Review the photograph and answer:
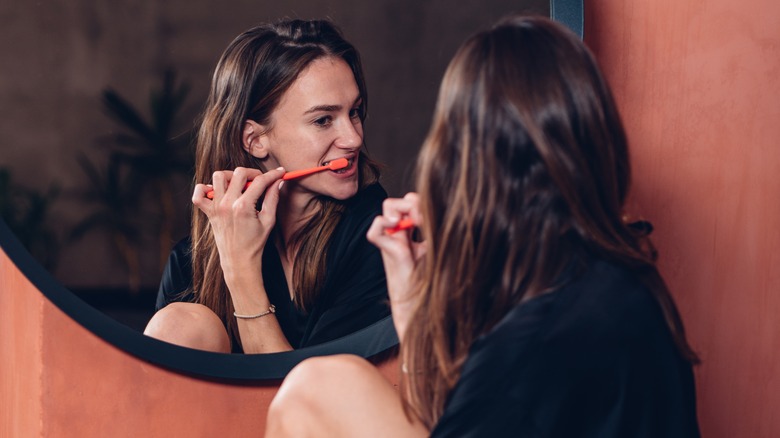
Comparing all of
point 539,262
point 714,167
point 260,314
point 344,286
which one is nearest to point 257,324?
point 260,314

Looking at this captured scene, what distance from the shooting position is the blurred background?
3.11 feet

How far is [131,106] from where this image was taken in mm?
965

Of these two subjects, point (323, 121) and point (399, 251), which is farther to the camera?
point (323, 121)

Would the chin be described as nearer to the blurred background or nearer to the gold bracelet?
the blurred background

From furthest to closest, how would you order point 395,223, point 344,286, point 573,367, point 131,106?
1. point 344,286
2. point 131,106
3. point 395,223
4. point 573,367

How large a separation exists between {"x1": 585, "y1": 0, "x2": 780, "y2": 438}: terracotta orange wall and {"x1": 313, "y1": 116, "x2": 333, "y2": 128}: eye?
0.33 meters

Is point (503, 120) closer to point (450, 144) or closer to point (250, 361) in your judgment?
point (450, 144)

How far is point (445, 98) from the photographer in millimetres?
740

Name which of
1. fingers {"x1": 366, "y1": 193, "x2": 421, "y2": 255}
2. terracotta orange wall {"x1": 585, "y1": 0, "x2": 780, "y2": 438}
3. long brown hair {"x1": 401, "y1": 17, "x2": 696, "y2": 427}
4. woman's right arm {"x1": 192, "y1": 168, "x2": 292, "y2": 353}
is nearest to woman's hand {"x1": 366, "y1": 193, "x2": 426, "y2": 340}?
fingers {"x1": 366, "y1": 193, "x2": 421, "y2": 255}

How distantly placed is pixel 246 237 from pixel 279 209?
5cm

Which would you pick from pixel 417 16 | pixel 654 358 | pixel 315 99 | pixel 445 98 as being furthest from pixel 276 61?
pixel 654 358

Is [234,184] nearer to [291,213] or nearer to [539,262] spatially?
[291,213]

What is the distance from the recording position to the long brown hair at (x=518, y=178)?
71cm

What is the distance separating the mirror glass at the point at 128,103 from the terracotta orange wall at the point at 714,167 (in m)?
0.15
